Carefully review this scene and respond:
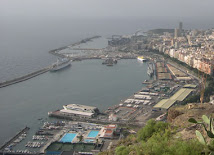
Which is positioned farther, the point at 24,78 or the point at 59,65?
the point at 59,65

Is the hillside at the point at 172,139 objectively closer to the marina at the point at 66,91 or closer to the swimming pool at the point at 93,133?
the swimming pool at the point at 93,133

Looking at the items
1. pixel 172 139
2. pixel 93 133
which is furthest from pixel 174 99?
pixel 172 139

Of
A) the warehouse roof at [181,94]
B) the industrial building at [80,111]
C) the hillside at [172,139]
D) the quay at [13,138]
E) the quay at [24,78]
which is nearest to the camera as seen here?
the hillside at [172,139]

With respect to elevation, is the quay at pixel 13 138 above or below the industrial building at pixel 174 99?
below

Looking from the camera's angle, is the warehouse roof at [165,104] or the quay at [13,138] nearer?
the quay at [13,138]

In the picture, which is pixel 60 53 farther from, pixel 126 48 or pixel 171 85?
pixel 171 85

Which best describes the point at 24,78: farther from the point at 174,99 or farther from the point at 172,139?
the point at 172,139

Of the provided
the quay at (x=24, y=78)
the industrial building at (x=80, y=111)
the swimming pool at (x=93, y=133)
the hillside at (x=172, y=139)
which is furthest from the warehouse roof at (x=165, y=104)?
the quay at (x=24, y=78)

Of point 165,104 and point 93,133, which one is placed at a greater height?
point 165,104

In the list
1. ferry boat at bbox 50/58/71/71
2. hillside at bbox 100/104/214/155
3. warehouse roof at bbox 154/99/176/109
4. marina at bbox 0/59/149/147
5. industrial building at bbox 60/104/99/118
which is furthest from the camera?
ferry boat at bbox 50/58/71/71

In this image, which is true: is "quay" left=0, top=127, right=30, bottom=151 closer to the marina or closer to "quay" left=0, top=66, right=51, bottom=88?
the marina

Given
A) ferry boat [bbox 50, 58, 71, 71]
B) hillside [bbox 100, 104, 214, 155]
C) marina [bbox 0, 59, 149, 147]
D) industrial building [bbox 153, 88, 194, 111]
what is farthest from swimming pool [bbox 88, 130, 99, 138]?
ferry boat [bbox 50, 58, 71, 71]

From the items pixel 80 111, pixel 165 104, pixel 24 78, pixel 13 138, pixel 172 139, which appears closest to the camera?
pixel 172 139
